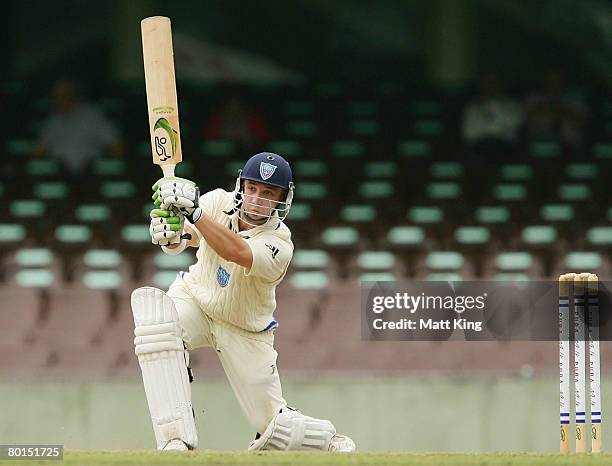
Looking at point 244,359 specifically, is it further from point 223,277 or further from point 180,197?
point 180,197

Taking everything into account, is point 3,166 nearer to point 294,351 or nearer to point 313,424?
point 294,351

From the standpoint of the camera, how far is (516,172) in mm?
11031

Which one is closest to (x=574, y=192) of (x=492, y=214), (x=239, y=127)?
(x=492, y=214)

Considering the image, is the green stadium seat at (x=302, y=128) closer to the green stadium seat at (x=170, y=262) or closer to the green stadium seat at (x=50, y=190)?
the green stadium seat at (x=50, y=190)

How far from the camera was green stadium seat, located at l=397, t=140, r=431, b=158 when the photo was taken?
11.3 m

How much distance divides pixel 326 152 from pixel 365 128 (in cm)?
53

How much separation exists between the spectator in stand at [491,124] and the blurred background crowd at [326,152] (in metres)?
0.02

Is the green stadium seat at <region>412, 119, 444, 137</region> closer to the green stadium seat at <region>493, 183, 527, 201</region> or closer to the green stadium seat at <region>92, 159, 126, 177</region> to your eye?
the green stadium seat at <region>493, 183, 527, 201</region>

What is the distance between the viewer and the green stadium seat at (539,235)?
966cm

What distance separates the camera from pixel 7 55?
541 inches

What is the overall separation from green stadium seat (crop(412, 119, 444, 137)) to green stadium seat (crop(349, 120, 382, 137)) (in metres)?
0.31

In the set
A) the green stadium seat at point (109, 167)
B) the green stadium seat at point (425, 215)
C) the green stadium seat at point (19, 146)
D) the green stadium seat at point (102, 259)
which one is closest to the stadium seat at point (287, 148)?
the green stadium seat at point (109, 167)

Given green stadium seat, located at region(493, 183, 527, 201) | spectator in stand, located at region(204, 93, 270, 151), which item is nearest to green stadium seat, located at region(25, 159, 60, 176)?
spectator in stand, located at region(204, 93, 270, 151)

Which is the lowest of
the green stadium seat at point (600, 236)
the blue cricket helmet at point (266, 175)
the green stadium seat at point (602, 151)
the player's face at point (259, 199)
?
the player's face at point (259, 199)
